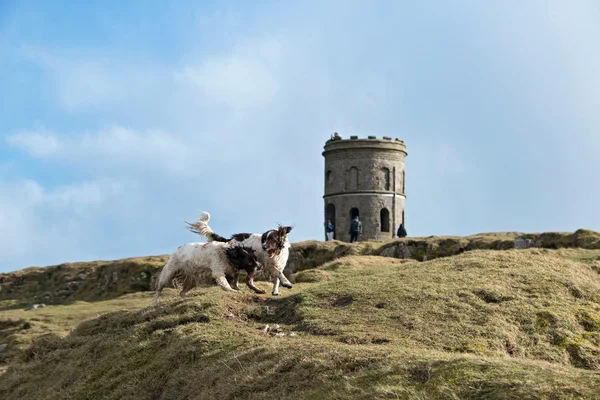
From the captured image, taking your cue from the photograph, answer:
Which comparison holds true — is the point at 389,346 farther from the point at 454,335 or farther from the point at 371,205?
the point at 371,205

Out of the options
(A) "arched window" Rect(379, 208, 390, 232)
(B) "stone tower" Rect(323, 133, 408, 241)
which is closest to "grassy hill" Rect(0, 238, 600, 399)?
(B) "stone tower" Rect(323, 133, 408, 241)

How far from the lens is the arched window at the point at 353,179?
58562 millimetres

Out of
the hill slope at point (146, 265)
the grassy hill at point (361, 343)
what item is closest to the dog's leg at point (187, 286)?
the grassy hill at point (361, 343)

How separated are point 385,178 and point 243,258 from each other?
4059 centimetres

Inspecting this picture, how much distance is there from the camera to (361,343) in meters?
13.7

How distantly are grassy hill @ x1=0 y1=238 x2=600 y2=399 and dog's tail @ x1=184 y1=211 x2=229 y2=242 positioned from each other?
2654 millimetres

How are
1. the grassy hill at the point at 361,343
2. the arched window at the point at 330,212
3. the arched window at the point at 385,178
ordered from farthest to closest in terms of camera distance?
the arched window at the point at 330,212, the arched window at the point at 385,178, the grassy hill at the point at 361,343

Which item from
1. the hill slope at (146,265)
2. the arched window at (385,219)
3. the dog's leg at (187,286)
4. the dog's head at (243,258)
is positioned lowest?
the dog's leg at (187,286)

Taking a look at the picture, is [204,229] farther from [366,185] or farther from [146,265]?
[366,185]

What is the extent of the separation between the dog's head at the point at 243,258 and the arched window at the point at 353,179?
39.4m

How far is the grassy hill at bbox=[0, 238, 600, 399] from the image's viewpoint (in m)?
10.3

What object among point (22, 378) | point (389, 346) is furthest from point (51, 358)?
point (389, 346)

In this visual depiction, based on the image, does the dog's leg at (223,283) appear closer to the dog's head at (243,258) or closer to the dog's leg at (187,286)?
the dog's head at (243,258)

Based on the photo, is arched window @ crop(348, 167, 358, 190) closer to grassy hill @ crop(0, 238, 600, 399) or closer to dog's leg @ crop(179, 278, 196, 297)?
grassy hill @ crop(0, 238, 600, 399)
